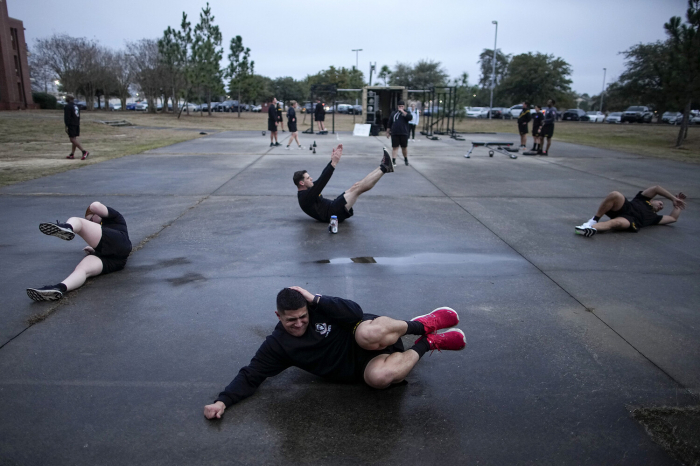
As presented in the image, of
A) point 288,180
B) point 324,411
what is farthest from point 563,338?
point 288,180

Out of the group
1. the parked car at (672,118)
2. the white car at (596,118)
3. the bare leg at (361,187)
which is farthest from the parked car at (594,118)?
the bare leg at (361,187)

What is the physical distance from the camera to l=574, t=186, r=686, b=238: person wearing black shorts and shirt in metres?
6.86

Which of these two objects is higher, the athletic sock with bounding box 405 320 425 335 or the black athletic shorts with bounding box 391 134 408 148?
the black athletic shorts with bounding box 391 134 408 148

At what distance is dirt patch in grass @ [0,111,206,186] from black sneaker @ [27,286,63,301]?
7676 mm

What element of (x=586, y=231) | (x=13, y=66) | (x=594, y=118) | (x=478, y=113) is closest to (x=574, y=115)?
(x=594, y=118)

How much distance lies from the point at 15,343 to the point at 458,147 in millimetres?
19110

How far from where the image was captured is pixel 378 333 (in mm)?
3076

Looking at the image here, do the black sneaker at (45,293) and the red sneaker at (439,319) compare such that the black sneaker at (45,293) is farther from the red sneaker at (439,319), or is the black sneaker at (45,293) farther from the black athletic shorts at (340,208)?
the black athletic shorts at (340,208)

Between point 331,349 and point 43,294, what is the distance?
2.97 metres

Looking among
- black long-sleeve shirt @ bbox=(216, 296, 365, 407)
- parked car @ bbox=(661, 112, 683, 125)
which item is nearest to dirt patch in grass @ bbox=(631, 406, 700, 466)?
black long-sleeve shirt @ bbox=(216, 296, 365, 407)

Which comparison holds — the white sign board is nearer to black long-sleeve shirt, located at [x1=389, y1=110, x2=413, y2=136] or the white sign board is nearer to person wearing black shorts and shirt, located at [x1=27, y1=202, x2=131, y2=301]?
black long-sleeve shirt, located at [x1=389, y1=110, x2=413, y2=136]

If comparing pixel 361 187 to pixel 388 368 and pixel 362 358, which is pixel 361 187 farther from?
pixel 388 368

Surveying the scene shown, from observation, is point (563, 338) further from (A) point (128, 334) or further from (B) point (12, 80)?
(B) point (12, 80)

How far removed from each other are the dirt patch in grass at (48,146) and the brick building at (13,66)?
601 inches
